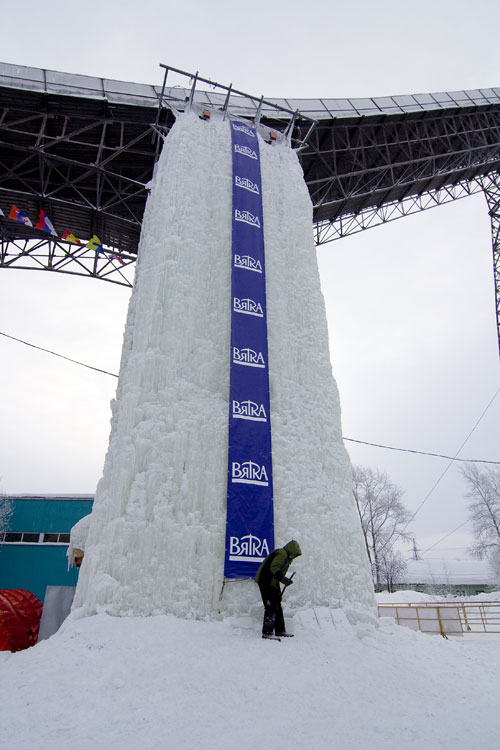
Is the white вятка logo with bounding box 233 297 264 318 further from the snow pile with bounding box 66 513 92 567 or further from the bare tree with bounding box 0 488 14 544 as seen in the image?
the bare tree with bounding box 0 488 14 544

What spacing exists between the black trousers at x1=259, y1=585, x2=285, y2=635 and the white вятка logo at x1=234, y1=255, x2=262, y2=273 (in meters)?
4.83

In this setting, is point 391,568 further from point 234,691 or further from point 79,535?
point 234,691

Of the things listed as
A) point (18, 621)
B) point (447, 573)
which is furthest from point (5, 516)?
point (447, 573)

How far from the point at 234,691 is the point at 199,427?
3.09 meters

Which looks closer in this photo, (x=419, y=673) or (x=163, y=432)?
(x=419, y=673)

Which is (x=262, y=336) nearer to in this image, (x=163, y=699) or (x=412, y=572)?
(x=163, y=699)

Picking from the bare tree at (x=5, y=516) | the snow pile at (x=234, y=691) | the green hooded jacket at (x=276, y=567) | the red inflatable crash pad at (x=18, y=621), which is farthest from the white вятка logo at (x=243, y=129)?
the bare tree at (x=5, y=516)

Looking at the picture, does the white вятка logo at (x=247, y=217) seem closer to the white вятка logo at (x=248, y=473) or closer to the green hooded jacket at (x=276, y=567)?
the white вятка logo at (x=248, y=473)

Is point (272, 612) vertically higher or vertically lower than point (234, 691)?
higher

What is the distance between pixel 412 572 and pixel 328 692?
157 feet

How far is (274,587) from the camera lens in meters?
4.70

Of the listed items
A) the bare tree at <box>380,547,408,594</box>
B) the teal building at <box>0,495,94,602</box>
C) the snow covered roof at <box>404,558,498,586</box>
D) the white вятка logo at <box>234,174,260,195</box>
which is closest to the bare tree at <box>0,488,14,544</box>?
the teal building at <box>0,495,94,602</box>

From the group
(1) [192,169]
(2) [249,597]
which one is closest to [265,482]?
(2) [249,597]

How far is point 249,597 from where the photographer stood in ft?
17.3
